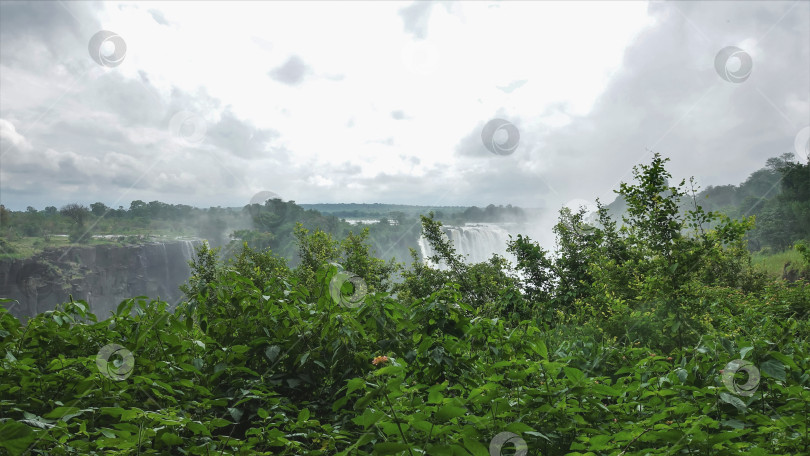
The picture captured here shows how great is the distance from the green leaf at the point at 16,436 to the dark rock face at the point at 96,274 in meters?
52.7

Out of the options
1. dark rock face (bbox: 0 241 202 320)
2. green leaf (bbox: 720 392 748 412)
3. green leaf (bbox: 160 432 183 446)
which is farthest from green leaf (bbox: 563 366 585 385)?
dark rock face (bbox: 0 241 202 320)

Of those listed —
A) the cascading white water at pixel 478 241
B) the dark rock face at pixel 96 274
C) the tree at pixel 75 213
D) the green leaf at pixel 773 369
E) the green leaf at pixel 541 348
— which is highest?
the tree at pixel 75 213

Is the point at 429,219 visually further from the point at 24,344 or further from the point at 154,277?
the point at 154,277

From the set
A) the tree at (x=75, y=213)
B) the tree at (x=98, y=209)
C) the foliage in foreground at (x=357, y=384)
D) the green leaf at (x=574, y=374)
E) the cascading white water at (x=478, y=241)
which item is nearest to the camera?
the foliage in foreground at (x=357, y=384)

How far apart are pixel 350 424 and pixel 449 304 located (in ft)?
2.21

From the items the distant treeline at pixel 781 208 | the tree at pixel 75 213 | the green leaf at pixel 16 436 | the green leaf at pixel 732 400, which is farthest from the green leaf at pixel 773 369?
the tree at pixel 75 213

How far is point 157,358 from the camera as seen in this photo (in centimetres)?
205

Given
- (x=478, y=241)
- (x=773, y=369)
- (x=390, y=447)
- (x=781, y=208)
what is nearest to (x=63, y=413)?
(x=390, y=447)

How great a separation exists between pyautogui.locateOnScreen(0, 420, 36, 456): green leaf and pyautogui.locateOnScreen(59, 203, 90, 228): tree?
233 ft

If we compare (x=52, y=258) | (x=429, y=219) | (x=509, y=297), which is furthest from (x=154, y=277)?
(x=509, y=297)

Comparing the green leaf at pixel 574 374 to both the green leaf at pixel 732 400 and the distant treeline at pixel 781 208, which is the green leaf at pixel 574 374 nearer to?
the green leaf at pixel 732 400

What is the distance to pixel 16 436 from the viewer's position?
1095mm

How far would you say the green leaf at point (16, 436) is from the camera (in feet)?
3.53

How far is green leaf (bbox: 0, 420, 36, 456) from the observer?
108 centimetres
